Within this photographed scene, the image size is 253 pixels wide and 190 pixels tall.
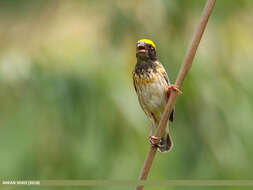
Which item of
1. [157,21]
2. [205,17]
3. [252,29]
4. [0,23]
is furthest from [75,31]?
[205,17]

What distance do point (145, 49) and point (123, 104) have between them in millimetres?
1177

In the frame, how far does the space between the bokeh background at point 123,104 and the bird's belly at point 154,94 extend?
26.7 inches

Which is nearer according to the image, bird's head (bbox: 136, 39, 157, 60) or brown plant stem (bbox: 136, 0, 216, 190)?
brown plant stem (bbox: 136, 0, 216, 190)

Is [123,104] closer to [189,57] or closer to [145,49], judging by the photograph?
[145,49]

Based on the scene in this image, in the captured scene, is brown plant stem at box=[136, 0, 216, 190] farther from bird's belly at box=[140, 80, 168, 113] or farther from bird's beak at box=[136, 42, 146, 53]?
bird's belly at box=[140, 80, 168, 113]

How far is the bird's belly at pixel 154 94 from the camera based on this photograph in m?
3.28

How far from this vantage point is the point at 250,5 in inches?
185

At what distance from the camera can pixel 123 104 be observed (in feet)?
Result: 13.6

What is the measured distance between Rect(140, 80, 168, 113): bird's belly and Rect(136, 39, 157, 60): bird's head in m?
0.19

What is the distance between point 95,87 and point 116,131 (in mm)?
442

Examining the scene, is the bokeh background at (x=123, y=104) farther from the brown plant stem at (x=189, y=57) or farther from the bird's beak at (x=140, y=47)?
the brown plant stem at (x=189, y=57)

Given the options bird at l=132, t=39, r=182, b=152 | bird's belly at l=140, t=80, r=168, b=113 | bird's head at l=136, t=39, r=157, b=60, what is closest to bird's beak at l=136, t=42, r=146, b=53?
bird's head at l=136, t=39, r=157, b=60

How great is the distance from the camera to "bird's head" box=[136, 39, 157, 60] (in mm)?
2993

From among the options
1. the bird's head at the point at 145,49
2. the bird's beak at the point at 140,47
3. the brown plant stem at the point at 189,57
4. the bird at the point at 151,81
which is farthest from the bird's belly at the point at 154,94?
the brown plant stem at the point at 189,57
